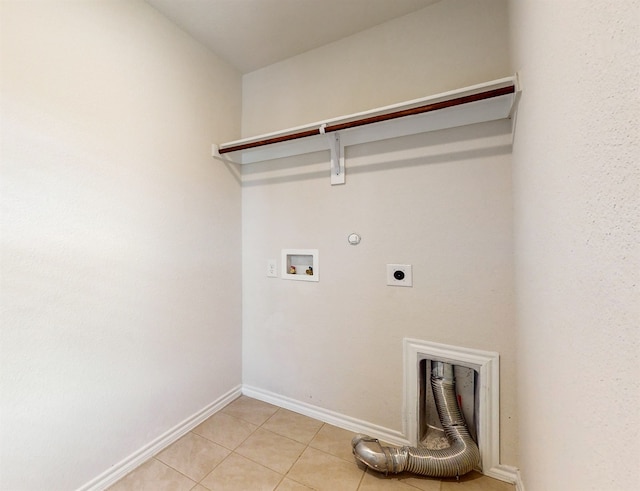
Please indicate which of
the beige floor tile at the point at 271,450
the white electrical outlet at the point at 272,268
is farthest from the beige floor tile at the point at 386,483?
the white electrical outlet at the point at 272,268

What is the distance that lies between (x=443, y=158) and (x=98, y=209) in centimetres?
183

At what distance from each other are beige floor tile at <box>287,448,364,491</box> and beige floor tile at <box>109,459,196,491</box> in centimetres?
55

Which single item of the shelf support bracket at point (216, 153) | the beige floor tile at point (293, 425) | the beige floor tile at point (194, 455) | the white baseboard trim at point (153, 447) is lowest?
the beige floor tile at point (194, 455)

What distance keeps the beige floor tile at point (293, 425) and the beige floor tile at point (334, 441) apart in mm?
46

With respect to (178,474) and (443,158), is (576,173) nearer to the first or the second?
(443,158)

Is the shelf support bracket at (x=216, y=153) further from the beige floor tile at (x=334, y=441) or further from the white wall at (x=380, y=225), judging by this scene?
the beige floor tile at (x=334, y=441)

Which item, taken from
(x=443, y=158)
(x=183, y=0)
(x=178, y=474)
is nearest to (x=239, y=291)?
(x=178, y=474)

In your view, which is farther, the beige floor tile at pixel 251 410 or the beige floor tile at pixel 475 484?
the beige floor tile at pixel 251 410

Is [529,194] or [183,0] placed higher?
[183,0]

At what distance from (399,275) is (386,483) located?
1.07 metres

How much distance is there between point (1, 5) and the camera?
1002 millimetres

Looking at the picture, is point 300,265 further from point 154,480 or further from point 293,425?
point 154,480

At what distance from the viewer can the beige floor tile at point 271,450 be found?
1.43 meters

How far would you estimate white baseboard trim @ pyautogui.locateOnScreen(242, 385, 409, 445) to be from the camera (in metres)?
1.57
